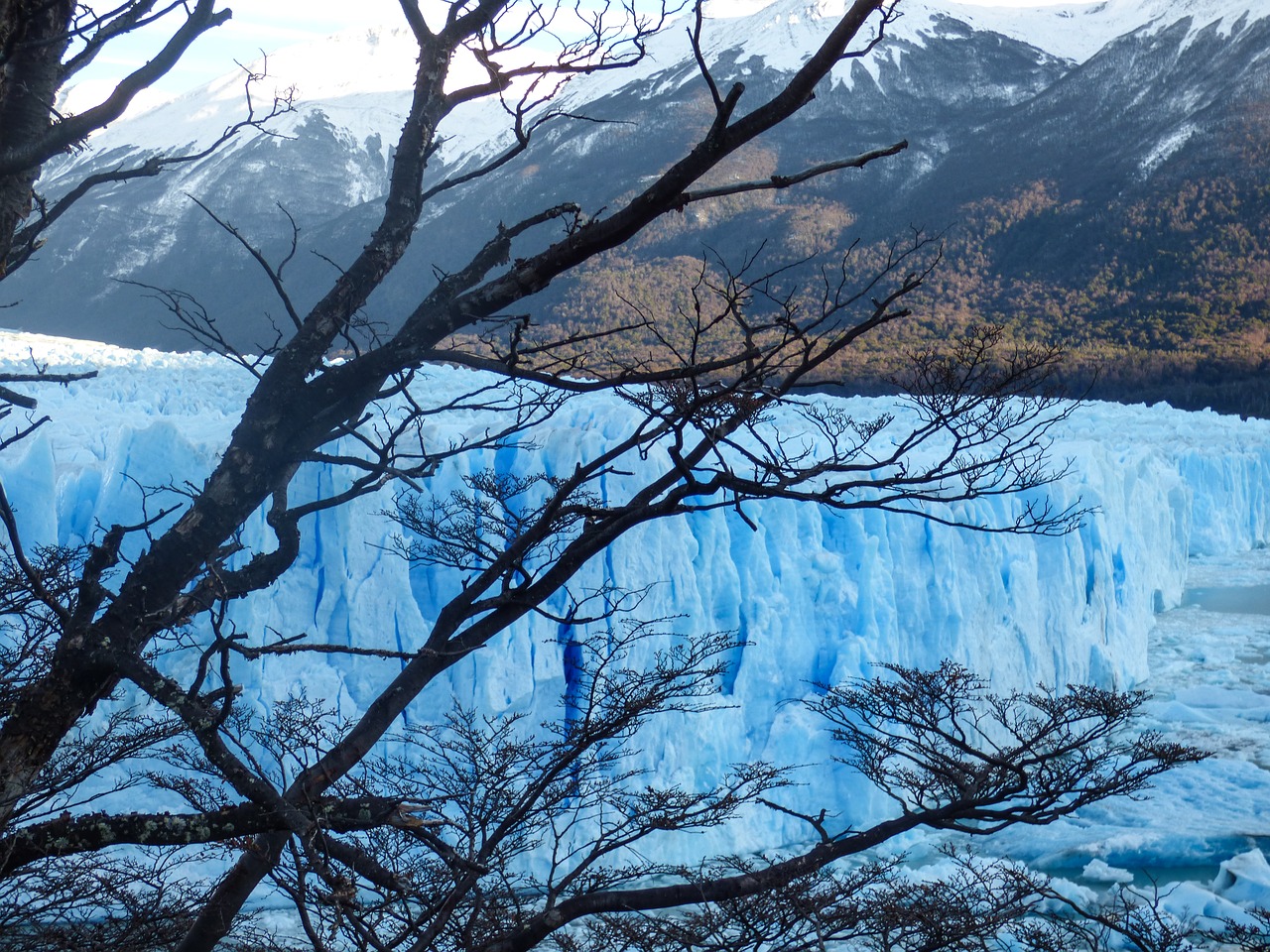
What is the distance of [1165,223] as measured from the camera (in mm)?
41969

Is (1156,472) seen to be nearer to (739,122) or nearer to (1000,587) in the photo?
(1000,587)

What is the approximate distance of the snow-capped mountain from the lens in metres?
46.8

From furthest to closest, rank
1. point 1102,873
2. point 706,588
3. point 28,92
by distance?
point 706,588, point 1102,873, point 28,92

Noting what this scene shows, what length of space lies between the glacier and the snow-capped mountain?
31.0 m

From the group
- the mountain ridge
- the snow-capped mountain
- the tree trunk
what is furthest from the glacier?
the snow-capped mountain

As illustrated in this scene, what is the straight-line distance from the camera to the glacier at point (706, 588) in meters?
8.41

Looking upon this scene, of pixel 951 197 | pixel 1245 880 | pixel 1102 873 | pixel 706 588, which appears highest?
pixel 951 197

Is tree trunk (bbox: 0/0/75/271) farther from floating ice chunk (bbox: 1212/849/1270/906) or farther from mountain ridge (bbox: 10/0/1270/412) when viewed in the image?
mountain ridge (bbox: 10/0/1270/412)

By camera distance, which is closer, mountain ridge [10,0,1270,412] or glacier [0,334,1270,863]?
glacier [0,334,1270,863]

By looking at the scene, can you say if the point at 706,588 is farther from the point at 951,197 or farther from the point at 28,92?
the point at 951,197

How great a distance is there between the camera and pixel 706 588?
9.45 metres

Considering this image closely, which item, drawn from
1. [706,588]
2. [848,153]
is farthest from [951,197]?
[706,588]

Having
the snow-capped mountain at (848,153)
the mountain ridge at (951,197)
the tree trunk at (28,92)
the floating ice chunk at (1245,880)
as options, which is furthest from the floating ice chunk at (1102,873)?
the snow-capped mountain at (848,153)

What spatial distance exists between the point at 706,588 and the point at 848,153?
49.8 meters
